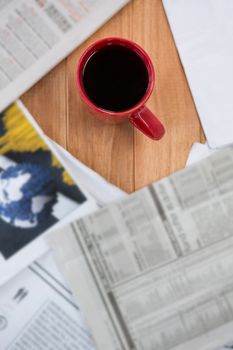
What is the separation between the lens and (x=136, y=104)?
38 centimetres

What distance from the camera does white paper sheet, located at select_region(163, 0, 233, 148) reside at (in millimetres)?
427

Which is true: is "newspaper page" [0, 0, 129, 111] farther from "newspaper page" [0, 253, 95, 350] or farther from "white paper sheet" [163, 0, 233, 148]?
"newspaper page" [0, 253, 95, 350]

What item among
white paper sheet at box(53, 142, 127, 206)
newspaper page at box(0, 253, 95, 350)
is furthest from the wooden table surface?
newspaper page at box(0, 253, 95, 350)

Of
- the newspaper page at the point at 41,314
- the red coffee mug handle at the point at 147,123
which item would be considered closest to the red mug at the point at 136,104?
the red coffee mug handle at the point at 147,123

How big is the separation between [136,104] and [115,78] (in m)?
0.04

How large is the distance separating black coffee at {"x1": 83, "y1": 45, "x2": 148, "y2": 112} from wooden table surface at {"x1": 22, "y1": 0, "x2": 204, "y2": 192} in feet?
0.12

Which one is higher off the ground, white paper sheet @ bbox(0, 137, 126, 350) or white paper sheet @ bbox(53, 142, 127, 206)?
white paper sheet @ bbox(53, 142, 127, 206)

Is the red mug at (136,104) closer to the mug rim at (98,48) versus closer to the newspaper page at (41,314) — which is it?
the mug rim at (98,48)

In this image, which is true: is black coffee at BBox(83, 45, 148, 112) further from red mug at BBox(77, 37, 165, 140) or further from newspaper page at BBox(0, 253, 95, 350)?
newspaper page at BBox(0, 253, 95, 350)

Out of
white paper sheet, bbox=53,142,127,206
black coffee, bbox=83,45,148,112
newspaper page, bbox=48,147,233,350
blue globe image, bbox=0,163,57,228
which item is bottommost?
newspaper page, bbox=48,147,233,350

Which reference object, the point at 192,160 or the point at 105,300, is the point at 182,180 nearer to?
the point at 192,160

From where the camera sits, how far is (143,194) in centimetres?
43

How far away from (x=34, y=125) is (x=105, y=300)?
0.61 feet

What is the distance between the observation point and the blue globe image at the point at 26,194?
420mm
